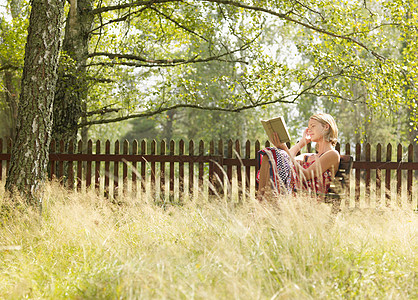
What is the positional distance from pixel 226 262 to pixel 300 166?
5.72 feet

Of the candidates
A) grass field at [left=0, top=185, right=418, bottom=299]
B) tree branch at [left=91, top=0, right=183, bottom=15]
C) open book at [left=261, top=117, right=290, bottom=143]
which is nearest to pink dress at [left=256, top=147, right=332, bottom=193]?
open book at [left=261, top=117, right=290, bottom=143]

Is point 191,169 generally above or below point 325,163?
below

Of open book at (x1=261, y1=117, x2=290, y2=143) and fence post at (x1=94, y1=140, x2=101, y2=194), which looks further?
fence post at (x1=94, y1=140, x2=101, y2=194)

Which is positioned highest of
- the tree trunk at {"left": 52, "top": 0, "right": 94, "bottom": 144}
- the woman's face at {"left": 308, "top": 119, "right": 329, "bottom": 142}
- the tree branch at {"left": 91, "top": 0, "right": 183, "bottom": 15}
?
the tree branch at {"left": 91, "top": 0, "right": 183, "bottom": 15}

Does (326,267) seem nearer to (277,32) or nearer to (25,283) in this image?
(25,283)

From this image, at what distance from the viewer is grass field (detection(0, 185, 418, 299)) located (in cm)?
270

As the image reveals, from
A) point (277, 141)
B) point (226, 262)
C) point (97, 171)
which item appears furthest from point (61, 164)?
point (226, 262)

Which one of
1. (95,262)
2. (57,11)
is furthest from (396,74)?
(95,262)

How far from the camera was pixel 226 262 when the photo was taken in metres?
2.80

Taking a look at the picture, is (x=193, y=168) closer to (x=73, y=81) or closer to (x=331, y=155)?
(x=73, y=81)

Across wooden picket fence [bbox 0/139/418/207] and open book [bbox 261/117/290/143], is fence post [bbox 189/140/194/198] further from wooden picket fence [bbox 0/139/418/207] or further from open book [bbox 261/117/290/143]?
open book [bbox 261/117/290/143]

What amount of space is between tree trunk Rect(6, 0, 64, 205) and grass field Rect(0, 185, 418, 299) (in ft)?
2.66

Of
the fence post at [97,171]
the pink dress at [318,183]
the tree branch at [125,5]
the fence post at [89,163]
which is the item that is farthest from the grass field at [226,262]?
the tree branch at [125,5]

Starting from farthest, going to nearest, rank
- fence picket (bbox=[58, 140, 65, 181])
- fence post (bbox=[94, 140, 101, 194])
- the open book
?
fence picket (bbox=[58, 140, 65, 181])
fence post (bbox=[94, 140, 101, 194])
the open book
